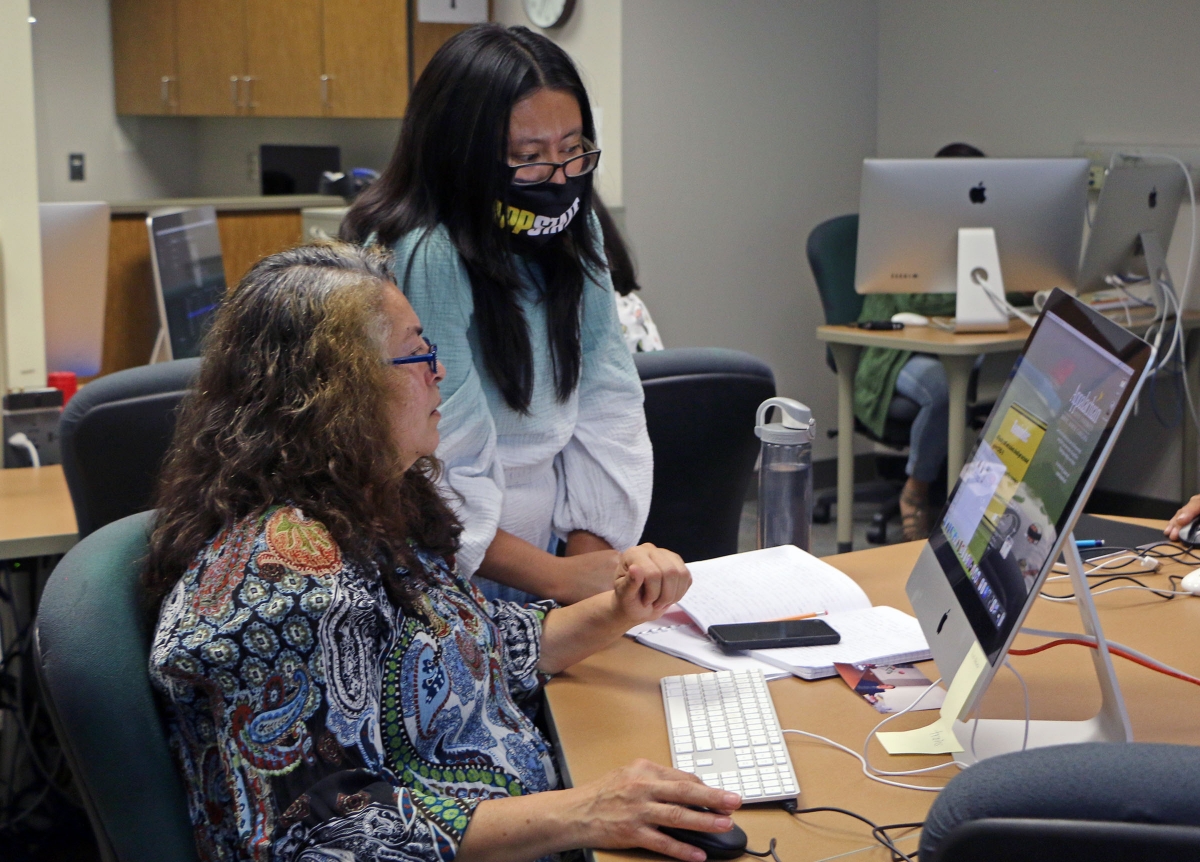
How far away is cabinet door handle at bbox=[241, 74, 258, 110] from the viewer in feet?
18.8

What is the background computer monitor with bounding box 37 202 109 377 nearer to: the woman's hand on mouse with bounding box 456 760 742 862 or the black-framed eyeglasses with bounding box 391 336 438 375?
the black-framed eyeglasses with bounding box 391 336 438 375

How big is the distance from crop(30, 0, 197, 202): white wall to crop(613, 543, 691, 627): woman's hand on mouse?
17.2 ft

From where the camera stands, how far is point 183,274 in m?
3.17

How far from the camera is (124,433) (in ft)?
5.65

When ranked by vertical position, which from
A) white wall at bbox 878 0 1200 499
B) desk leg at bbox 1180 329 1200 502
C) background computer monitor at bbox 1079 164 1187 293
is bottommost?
desk leg at bbox 1180 329 1200 502

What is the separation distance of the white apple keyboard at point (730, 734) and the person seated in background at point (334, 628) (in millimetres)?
77

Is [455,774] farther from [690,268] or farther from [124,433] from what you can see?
[690,268]

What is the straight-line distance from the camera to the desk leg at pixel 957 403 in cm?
336

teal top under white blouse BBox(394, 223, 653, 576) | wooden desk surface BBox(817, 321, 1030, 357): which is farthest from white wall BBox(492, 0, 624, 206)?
teal top under white blouse BBox(394, 223, 653, 576)

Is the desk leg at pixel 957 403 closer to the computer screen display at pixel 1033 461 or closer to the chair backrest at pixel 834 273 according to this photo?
the chair backrest at pixel 834 273

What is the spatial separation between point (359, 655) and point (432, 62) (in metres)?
0.90

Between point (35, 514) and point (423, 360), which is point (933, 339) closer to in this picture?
point (35, 514)

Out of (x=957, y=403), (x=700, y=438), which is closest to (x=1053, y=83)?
(x=957, y=403)

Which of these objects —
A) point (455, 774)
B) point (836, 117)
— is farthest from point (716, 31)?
point (455, 774)
